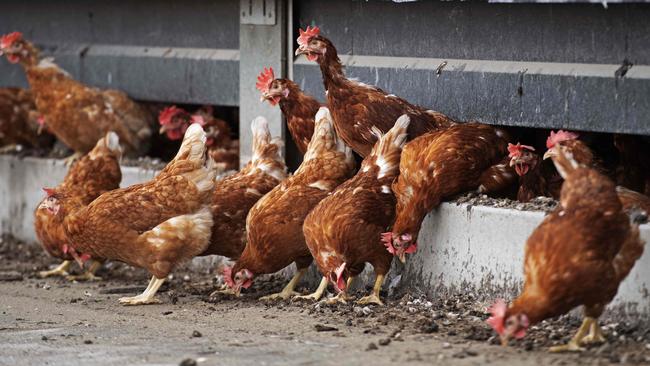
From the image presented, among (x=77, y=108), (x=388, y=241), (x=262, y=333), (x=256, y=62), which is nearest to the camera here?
(x=262, y=333)

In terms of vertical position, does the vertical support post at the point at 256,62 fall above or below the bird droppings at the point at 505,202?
above

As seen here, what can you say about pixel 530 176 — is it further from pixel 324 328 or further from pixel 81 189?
pixel 81 189

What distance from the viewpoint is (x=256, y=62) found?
930cm

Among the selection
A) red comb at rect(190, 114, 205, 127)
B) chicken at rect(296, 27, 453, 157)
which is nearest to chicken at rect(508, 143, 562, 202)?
chicken at rect(296, 27, 453, 157)

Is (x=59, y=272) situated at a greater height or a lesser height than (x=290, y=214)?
lesser

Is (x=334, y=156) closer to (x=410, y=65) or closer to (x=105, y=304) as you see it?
(x=410, y=65)

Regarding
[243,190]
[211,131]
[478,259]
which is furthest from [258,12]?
[478,259]

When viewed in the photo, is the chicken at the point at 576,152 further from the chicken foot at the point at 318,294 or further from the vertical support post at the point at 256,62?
the vertical support post at the point at 256,62

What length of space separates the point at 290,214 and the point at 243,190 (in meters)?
0.71

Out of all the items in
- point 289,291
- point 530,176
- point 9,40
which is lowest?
point 289,291

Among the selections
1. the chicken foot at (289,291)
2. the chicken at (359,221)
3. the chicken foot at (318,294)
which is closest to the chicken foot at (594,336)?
the chicken at (359,221)

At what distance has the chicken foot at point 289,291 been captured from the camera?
8.05 metres

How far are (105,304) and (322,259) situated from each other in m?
1.62

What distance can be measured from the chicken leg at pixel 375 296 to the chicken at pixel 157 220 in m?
1.22
